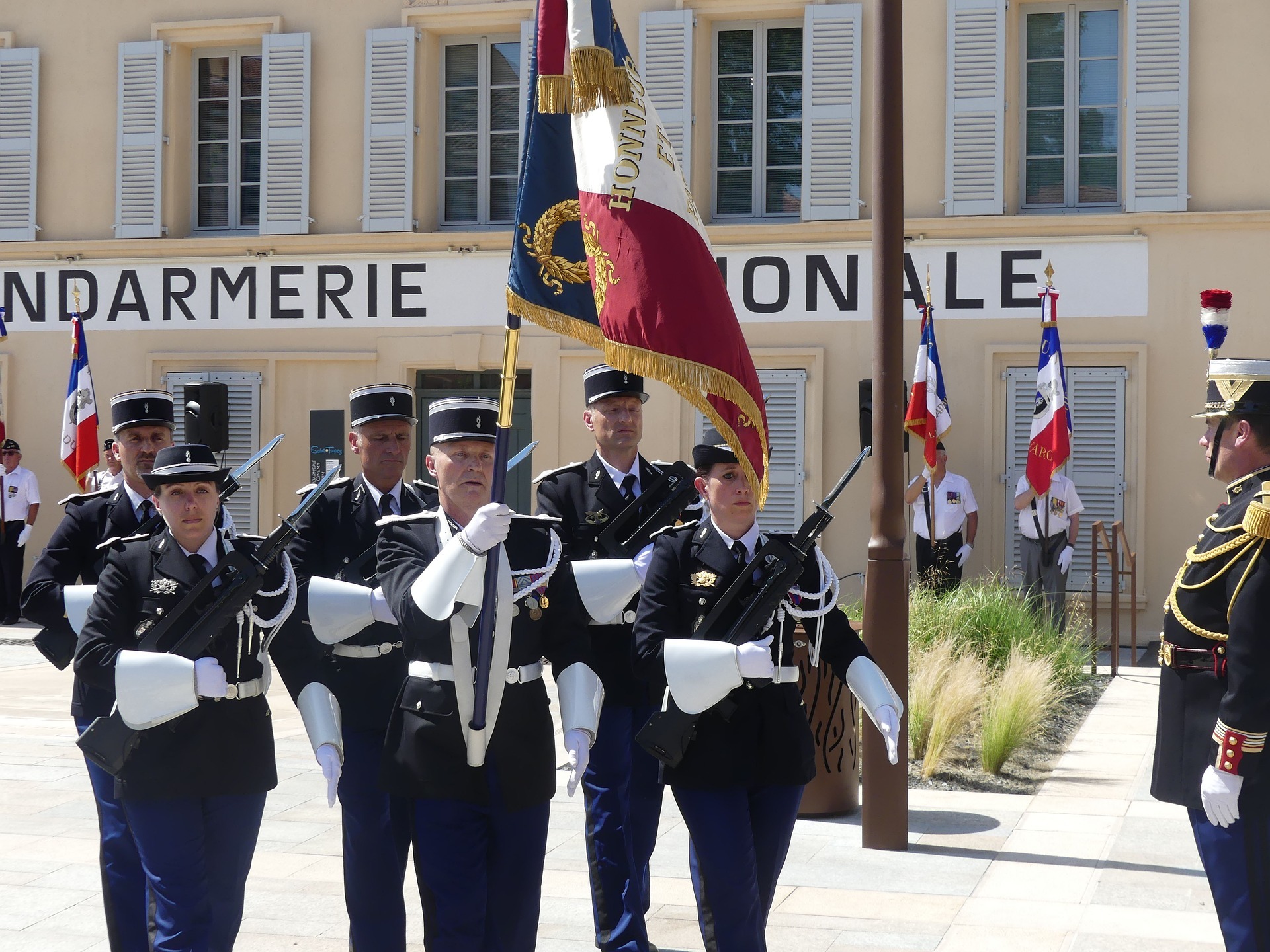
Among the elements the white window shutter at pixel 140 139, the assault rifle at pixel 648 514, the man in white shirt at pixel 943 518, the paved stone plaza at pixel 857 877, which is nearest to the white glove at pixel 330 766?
the paved stone plaza at pixel 857 877

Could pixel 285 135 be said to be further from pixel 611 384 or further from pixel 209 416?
pixel 611 384

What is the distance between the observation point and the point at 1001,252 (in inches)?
591

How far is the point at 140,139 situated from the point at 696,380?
14.4m

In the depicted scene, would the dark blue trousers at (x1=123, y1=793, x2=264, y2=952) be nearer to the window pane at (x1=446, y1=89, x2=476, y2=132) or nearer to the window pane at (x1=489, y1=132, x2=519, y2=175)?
the window pane at (x1=489, y1=132, x2=519, y2=175)

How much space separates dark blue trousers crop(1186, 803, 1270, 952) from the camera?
161 inches

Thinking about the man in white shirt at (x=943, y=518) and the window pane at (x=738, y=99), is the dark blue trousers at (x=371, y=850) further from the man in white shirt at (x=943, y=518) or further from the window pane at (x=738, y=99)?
the window pane at (x=738, y=99)

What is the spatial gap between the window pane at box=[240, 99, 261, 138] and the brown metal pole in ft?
38.6

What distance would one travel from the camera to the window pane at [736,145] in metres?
16.0

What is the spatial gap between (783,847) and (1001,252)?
454 inches

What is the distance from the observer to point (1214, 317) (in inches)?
216

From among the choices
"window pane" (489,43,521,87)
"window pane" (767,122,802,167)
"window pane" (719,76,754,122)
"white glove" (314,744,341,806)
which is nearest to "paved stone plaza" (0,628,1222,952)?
"white glove" (314,744,341,806)

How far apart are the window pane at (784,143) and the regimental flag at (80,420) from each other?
7.44 meters

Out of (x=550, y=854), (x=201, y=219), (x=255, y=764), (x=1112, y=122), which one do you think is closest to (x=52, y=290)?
(x=201, y=219)

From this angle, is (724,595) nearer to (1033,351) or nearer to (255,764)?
(255,764)
